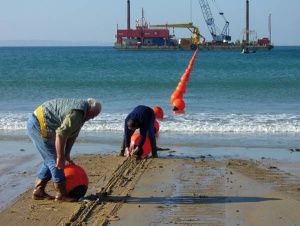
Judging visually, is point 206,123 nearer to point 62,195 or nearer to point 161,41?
point 62,195

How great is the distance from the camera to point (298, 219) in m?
7.97

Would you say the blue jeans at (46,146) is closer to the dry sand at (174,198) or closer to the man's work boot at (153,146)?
the dry sand at (174,198)

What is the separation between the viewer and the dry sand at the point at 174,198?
7.99 m

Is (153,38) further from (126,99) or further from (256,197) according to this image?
(256,197)

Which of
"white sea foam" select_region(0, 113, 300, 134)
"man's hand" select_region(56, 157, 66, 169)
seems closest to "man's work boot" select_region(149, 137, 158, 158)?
"man's hand" select_region(56, 157, 66, 169)

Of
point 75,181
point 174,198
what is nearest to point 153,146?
point 174,198

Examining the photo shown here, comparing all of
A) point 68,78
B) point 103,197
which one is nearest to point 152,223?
point 103,197

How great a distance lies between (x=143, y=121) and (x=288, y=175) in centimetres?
246

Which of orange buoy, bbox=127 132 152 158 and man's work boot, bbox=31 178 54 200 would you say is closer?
man's work boot, bbox=31 178 54 200

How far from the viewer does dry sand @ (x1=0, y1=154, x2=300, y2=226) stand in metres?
7.99

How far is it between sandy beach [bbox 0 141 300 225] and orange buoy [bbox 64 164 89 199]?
0.52 ft

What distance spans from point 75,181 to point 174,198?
1.31m

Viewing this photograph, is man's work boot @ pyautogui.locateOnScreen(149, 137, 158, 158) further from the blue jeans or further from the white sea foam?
the white sea foam

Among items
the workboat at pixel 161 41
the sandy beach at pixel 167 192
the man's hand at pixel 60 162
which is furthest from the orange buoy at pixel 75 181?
the workboat at pixel 161 41
